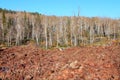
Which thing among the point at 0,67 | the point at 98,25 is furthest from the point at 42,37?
the point at 0,67

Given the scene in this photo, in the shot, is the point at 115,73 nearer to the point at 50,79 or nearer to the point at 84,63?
the point at 84,63

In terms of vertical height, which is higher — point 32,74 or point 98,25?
point 98,25

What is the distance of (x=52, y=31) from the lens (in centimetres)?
10919

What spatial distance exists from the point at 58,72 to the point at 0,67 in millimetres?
6117

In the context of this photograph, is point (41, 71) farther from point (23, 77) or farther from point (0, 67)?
point (0, 67)

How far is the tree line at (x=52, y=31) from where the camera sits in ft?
285

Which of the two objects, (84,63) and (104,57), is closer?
(84,63)

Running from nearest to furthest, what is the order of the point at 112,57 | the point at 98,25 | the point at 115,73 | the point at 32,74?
the point at 115,73
the point at 32,74
the point at 112,57
the point at 98,25

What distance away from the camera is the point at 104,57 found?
19.3 metres

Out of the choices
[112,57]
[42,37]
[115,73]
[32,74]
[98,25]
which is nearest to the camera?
[115,73]

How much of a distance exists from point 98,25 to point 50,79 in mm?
110799

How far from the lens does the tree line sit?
285 ft

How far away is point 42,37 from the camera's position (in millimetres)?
104562

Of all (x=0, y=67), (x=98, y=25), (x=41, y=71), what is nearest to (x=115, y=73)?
(x=41, y=71)
